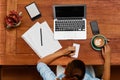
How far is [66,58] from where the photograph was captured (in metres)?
1.95

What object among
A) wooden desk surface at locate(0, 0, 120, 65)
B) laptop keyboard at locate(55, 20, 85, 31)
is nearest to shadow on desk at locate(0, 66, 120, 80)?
wooden desk surface at locate(0, 0, 120, 65)

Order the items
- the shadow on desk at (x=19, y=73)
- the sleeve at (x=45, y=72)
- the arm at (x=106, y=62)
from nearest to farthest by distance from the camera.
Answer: the sleeve at (x=45, y=72), the arm at (x=106, y=62), the shadow on desk at (x=19, y=73)

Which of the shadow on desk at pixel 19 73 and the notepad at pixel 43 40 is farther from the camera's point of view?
the shadow on desk at pixel 19 73

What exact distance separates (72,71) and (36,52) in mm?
560

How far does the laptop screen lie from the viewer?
6.41 ft

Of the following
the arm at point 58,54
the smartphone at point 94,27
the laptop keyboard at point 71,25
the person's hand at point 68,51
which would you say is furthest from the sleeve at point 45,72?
the smartphone at point 94,27

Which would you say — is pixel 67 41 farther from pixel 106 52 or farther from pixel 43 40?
pixel 106 52

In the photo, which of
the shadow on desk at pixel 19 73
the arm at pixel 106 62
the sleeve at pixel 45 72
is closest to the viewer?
the sleeve at pixel 45 72

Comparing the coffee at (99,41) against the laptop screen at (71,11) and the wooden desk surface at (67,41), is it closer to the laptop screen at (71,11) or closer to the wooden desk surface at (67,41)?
the wooden desk surface at (67,41)

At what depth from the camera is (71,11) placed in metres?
1.96

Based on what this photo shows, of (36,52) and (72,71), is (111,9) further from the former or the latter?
(72,71)

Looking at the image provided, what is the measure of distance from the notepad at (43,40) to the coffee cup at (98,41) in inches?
9.3

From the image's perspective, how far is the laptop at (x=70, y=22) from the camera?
6.43 ft

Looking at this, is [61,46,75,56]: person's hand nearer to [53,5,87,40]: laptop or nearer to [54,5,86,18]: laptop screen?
[53,5,87,40]: laptop
